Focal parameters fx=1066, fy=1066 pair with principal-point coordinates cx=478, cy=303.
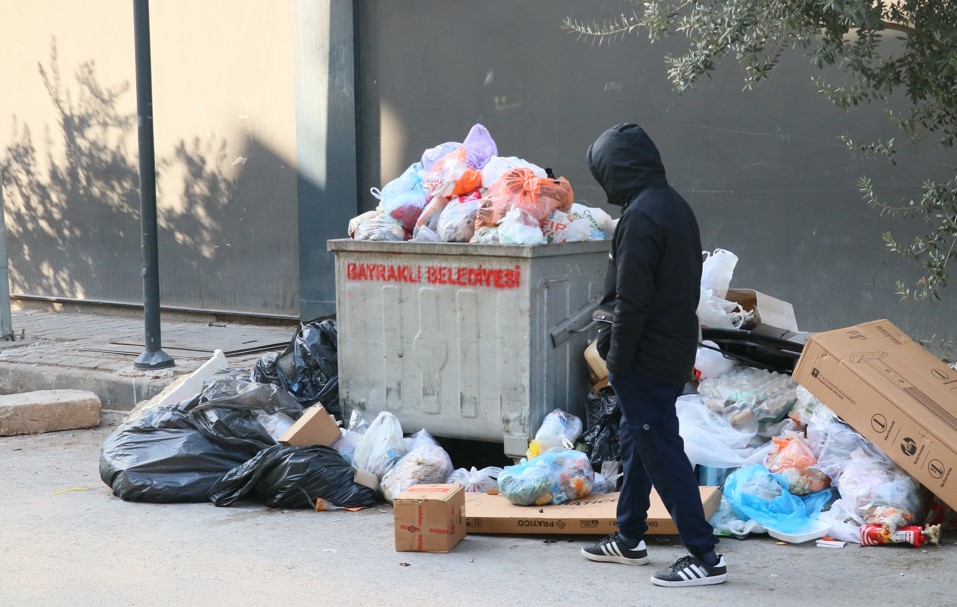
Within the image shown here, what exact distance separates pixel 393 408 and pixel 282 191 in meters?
4.47

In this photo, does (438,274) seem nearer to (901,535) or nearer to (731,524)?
(731,524)

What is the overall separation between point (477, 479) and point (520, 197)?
1.42 meters

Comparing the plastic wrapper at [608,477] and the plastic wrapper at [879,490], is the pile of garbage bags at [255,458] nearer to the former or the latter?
the plastic wrapper at [608,477]

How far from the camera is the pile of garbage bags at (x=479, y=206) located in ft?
17.6

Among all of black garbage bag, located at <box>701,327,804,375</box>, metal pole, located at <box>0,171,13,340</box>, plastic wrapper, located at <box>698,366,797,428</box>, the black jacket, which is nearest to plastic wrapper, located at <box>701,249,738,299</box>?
black garbage bag, located at <box>701,327,804,375</box>

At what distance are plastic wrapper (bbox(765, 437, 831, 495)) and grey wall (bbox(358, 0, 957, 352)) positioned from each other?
2.60m

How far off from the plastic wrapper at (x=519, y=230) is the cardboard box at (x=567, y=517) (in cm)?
128

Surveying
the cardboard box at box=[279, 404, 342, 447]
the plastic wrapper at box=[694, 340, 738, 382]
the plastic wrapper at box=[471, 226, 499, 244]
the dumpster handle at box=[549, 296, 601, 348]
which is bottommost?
the cardboard box at box=[279, 404, 342, 447]

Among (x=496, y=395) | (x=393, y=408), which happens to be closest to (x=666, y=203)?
(x=496, y=395)

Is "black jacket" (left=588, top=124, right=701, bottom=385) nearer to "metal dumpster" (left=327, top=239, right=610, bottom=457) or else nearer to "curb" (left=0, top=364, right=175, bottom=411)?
"metal dumpster" (left=327, top=239, right=610, bottom=457)

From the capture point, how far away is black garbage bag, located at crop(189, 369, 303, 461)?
216 inches

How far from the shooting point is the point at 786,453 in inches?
189

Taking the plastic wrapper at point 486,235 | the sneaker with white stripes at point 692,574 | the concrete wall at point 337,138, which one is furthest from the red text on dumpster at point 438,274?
the concrete wall at point 337,138

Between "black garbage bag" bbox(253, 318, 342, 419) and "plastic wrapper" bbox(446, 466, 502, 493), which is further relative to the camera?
"black garbage bag" bbox(253, 318, 342, 419)
